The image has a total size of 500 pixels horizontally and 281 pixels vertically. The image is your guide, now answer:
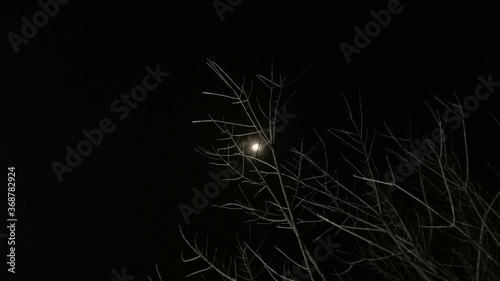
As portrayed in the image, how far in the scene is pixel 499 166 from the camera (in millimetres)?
6520

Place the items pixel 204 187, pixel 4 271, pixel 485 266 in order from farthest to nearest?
1. pixel 204 187
2. pixel 4 271
3. pixel 485 266

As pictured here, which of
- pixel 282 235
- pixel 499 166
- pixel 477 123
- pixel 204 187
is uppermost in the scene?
pixel 204 187

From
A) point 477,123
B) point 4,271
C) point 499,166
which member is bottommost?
point 499,166

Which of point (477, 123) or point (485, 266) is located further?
point (477, 123)

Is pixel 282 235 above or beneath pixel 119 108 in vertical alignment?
beneath

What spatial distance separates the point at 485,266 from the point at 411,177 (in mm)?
2705

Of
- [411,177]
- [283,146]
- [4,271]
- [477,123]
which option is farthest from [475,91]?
[4,271]

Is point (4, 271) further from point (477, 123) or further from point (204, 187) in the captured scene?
point (477, 123)

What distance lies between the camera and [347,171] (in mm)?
6887

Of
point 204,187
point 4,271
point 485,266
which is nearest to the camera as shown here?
point 485,266

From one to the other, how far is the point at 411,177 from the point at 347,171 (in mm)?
741

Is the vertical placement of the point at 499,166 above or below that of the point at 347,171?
below

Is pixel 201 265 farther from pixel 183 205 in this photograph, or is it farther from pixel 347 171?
pixel 347 171

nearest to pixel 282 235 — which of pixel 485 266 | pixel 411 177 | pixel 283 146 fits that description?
pixel 283 146
